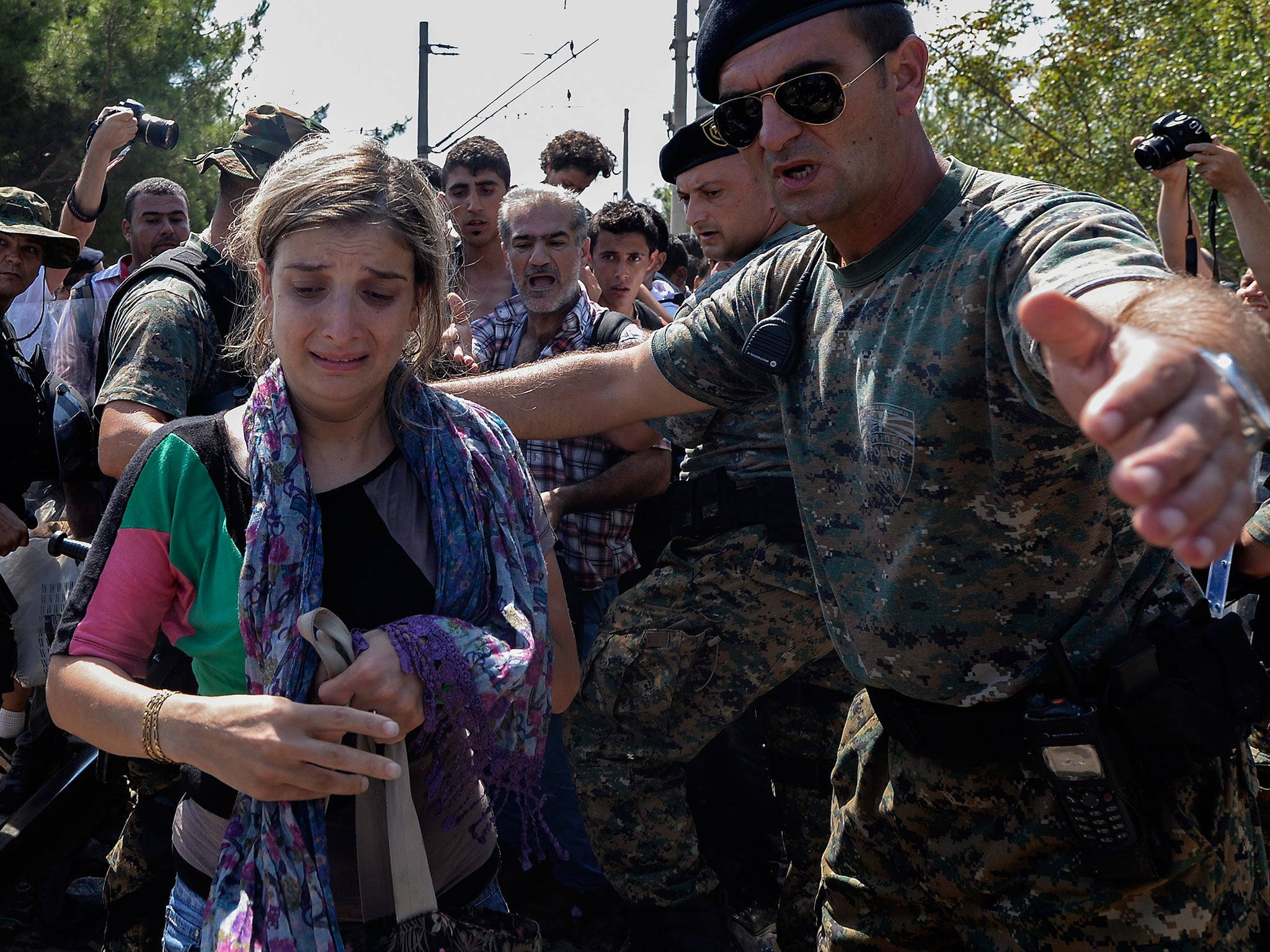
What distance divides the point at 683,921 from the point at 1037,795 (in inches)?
67.8

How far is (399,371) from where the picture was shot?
213 centimetres

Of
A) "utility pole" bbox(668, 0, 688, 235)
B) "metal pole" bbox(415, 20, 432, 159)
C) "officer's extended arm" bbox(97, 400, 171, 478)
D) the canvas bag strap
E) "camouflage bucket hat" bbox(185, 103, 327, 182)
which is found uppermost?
"metal pole" bbox(415, 20, 432, 159)

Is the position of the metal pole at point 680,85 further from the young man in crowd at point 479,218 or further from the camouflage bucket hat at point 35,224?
the camouflage bucket hat at point 35,224

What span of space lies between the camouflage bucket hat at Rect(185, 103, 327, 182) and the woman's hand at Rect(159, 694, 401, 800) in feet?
8.51

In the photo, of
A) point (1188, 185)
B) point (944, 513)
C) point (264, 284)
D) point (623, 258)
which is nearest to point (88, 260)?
point (623, 258)

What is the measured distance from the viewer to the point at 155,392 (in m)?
2.96

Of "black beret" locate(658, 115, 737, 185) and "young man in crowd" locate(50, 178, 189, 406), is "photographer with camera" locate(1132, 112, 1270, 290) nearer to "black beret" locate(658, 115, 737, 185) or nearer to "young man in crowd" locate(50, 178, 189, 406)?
"black beret" locate(658, 115, 737, 185)

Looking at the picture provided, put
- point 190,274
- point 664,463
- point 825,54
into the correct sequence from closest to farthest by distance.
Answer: point 825,54, point 190,274, point 664,463

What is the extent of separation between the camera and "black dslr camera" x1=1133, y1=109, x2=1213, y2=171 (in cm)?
431

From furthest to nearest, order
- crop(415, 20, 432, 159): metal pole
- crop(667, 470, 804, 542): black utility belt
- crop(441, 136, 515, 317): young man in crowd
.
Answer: crop(415, 20, 432, 159): metal pole, crop(441, 136, 515, 317): young man in crowd, crop(667, 470, 804, 542): black utility belt

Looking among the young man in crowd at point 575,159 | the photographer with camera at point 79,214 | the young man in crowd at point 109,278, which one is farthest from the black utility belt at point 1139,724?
the young man in crowd at point 575,159

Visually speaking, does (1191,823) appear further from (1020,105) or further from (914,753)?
(1020,105)

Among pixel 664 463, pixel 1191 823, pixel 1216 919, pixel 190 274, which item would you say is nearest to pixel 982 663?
pixel 1191 823

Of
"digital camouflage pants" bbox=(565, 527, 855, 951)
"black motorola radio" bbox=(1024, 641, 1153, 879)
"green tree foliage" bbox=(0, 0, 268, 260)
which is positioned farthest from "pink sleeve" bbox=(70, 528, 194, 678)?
"green tree foliage" bbox=(0, 0, 268, 260)
